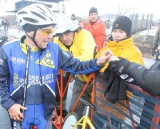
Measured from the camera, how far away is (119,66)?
6.31 ft

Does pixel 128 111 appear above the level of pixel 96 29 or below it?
below

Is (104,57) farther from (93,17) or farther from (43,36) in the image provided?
(93,17)

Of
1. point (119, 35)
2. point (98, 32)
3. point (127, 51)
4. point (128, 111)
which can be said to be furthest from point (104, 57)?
point (98, 32)

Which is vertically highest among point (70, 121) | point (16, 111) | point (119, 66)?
point (119, 66)

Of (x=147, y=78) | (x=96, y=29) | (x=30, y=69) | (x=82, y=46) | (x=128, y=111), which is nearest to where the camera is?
(x=147, y=78)

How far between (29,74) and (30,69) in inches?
2.0

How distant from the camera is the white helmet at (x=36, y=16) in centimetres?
208

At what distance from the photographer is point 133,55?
8.35ft

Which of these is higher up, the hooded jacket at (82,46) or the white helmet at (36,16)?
the white helmet at (36,16)

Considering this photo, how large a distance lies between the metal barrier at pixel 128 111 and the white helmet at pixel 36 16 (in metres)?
0.86

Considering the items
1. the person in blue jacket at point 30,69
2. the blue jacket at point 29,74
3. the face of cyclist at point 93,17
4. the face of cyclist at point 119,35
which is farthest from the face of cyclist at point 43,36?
the face of cyclist at point 93,17

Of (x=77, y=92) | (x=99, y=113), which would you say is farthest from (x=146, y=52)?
(x=99, y=113)

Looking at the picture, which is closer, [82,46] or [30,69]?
[30,69]

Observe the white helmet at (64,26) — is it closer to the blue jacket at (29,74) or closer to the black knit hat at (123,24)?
the black knit hat at (123,24)
